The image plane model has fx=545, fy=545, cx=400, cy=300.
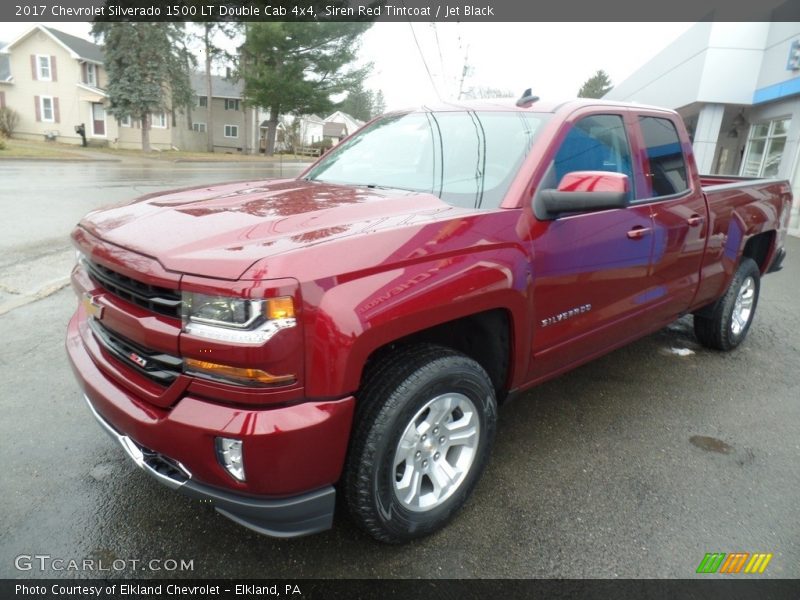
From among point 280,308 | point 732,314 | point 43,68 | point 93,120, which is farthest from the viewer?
point 93,120

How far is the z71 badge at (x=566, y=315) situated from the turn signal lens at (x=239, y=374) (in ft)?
4.60

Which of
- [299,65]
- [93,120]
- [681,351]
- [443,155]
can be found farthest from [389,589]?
[93,120]

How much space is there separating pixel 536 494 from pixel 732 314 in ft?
9.85

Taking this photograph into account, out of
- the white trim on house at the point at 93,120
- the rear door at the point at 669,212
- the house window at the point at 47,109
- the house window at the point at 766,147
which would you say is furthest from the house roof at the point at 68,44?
the rear door at the point at 669,212

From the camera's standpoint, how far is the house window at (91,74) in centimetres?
3591

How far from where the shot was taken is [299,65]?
122 feet

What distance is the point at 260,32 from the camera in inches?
1353


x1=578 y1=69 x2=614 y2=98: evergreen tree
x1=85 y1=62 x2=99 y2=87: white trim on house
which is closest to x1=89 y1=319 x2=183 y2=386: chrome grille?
x1=85 y1=62 x2=99 y2=87: white trim on house

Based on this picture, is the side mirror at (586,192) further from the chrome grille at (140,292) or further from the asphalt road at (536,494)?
the chrome grille at (140,292)

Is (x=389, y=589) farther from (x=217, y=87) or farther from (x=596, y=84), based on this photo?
(x=596, y=84)

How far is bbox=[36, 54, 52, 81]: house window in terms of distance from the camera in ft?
115

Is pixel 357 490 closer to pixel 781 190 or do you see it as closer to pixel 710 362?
pixel 710 362

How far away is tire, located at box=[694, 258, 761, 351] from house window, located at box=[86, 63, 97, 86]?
41.7m

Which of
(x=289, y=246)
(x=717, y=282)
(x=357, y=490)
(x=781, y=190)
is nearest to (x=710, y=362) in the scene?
(x=717, y=282)
